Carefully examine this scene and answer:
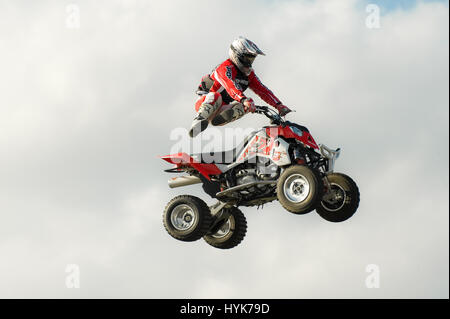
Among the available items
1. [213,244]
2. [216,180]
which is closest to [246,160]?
[216,180]

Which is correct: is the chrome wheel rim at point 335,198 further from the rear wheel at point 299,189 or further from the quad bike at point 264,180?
the rear wheel at point 299,189

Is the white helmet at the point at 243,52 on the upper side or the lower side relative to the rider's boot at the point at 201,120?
upper

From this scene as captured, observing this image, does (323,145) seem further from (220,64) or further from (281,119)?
(220,64)

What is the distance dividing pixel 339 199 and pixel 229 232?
11.3 feet

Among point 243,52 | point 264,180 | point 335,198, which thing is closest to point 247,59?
point 243,52

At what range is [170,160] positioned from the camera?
22781 mm

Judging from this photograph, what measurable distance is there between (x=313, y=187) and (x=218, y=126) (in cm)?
326

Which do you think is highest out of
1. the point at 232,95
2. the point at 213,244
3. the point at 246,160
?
the point at 232,95

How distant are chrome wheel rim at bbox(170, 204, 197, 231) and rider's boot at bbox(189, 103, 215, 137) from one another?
1937 mm

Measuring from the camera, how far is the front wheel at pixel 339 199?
21750 millimetres

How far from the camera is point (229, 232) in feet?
79.4

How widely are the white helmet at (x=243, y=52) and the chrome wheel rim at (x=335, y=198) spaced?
3.48m

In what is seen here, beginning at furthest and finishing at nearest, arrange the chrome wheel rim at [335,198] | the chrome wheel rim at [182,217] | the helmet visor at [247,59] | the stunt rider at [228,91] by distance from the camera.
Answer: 1. the chrome wheel rim at [182,217]
2. the helmet visor at [247,59]
3. the stunt rider at [228,91]
4. the chrome wheel rim at [335,198]

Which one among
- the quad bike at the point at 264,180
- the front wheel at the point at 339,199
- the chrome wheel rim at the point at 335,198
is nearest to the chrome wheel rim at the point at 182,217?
the quad bike at the point at 264,180
